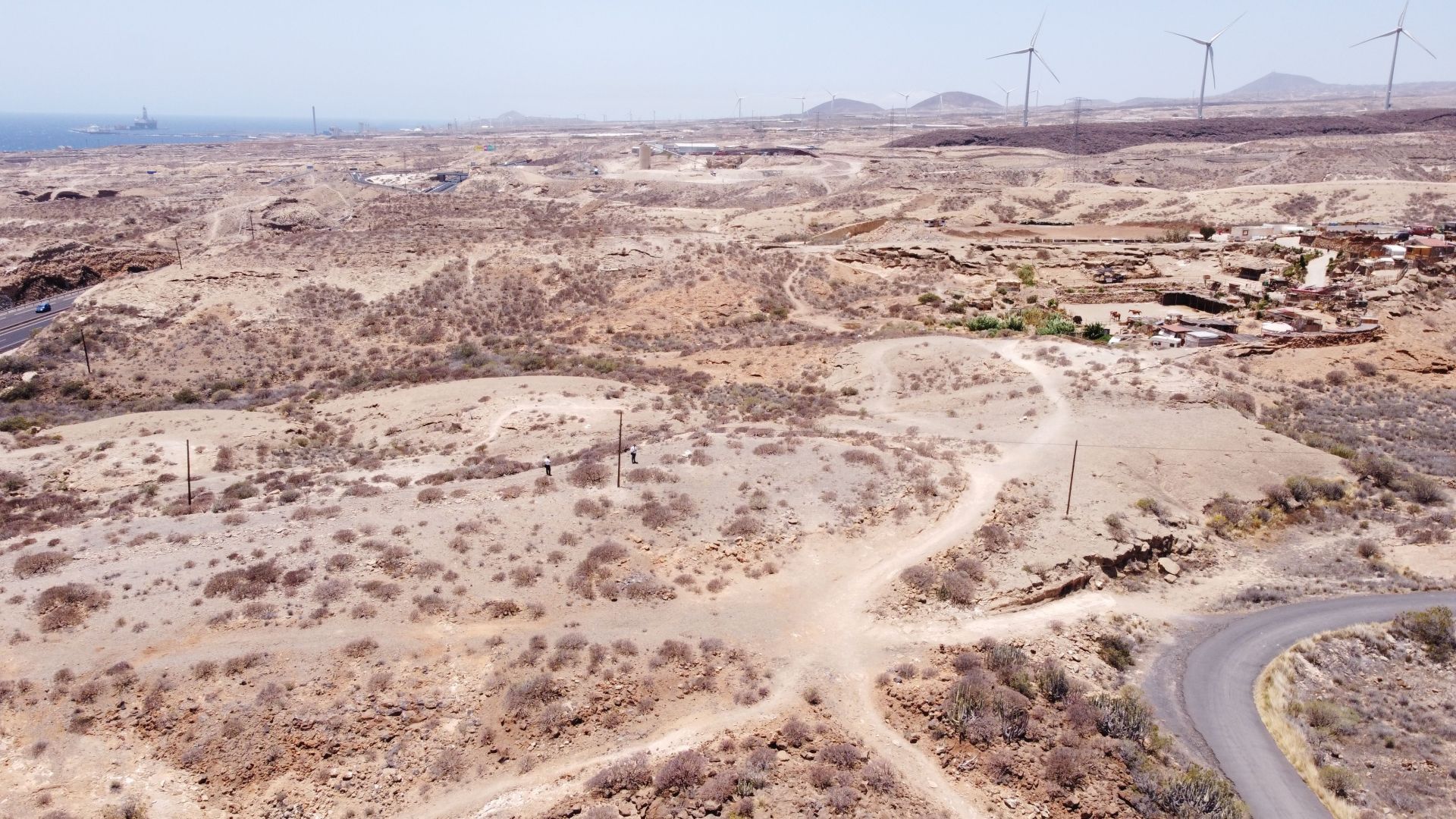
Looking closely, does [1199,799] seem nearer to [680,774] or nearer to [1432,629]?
[680,774]

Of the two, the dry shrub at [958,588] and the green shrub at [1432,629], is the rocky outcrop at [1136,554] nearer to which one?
the dry shrub at [958,588]

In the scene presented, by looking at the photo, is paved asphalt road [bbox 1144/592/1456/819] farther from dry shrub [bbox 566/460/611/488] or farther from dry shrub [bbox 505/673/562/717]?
dry shrub [bbox 566/460/611/488]

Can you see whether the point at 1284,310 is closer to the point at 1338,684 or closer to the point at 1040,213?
the point at 1338,684

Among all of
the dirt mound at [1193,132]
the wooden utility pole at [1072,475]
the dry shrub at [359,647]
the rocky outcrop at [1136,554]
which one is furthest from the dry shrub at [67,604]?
the dirt mound at [1193,132]

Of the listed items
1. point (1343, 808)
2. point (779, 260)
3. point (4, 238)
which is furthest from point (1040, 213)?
point (4, 238)

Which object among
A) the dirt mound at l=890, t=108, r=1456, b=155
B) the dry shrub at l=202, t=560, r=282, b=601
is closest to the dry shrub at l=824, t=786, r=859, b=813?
the dry shrub at l=202, t=560, r=282, b=601

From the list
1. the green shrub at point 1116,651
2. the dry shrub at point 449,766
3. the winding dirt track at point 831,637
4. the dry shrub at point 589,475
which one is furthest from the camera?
the dry shrub at point 589,475
